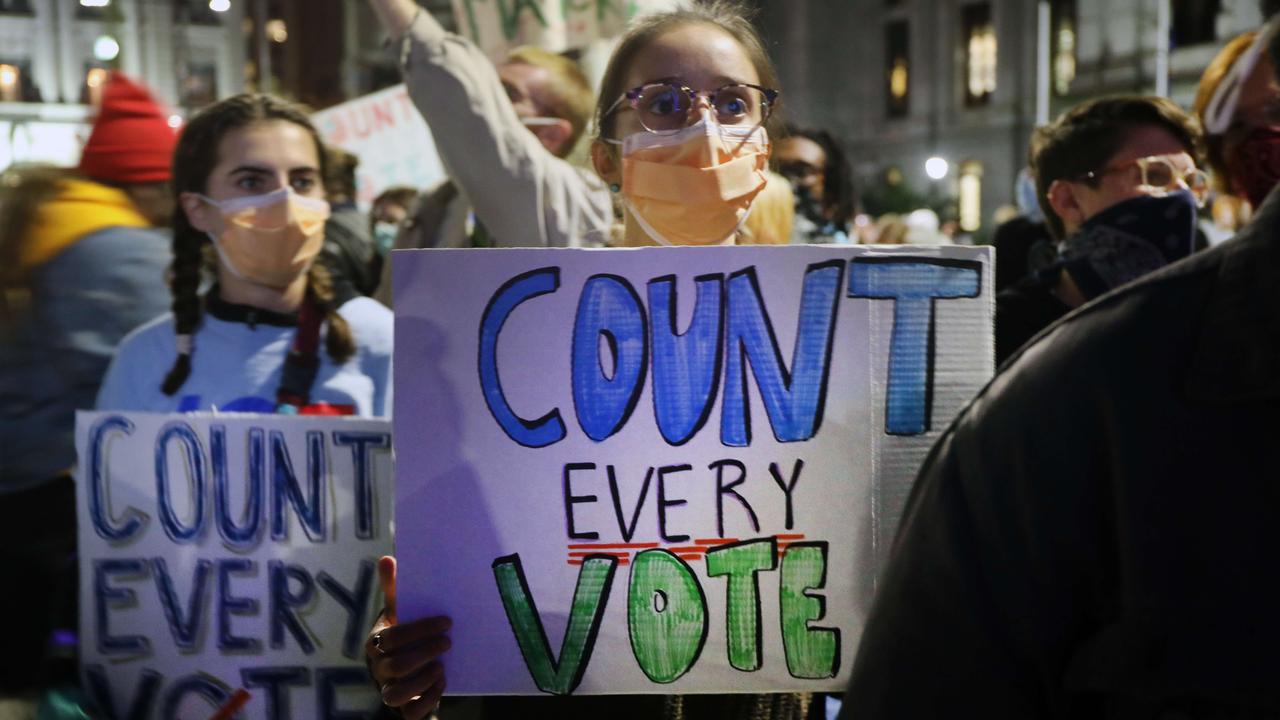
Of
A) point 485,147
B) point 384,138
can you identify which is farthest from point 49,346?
point 384,138

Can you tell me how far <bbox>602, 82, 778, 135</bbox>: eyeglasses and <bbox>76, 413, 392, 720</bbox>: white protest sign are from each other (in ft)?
2.40

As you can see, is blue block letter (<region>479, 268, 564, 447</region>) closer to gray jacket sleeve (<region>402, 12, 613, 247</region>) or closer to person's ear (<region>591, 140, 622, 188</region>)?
person's ear (<region>591, 140, 622, 188</region>)

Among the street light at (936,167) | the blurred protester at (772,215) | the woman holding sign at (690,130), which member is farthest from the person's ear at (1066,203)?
the street light at (936,167)

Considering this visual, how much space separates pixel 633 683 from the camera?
159 centimetres

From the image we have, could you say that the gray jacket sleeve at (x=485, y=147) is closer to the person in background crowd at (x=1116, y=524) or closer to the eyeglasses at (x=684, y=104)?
the eyeglasses at (x=684, y=104)

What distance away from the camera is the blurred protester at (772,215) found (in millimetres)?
2930

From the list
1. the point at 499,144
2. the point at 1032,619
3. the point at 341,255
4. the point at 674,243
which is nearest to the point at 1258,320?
the point at 1032,619

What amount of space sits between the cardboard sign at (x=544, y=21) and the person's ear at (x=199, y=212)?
5.52 ft

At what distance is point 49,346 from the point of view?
2.70 m

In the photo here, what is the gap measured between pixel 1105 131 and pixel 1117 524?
2.33 m

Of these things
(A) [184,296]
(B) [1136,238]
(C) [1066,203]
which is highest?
(C) [1066,203]

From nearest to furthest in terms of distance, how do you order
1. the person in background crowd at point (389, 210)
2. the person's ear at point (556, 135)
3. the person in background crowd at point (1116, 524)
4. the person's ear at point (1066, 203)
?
the person in background crowd at point (1116, 524)
the person's ear at point (1066, 203)
the person's ear at point (556, 135)
the person in background crowd at point (389, 210)

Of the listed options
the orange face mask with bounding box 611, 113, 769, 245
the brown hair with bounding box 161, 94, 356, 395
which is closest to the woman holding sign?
the orange face mask with bounding box 611, 113, 769, 245

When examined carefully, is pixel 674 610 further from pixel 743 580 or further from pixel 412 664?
pixel 412 664
